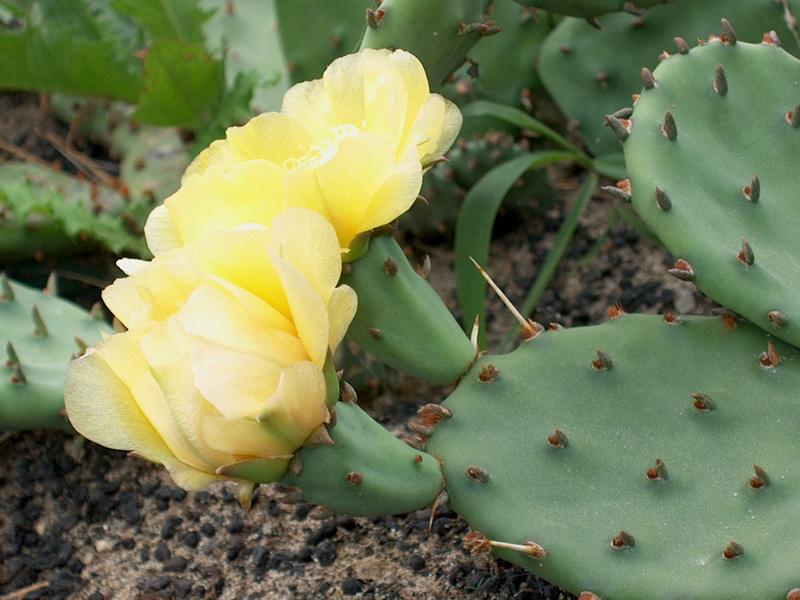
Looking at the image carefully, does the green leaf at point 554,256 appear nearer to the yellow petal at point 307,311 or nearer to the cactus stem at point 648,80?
the cactus stem at point 648,80

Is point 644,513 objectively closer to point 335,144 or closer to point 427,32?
point 335,144

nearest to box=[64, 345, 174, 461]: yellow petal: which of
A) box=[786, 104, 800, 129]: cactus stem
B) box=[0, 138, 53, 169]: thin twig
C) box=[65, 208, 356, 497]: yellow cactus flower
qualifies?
box=[65, 208, 356, 497]: yellow cactus flower

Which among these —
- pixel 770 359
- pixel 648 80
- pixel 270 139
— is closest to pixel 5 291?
pixel 270 139

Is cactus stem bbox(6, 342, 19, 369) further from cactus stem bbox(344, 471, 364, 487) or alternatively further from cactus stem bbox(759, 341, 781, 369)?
cactus stem bbox(759, 341, 781, 369)

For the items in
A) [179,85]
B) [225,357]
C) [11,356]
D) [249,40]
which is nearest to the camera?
[225,357]

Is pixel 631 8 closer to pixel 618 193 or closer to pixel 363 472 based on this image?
pixel 618 193

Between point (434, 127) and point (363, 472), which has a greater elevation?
point (434, 127)
